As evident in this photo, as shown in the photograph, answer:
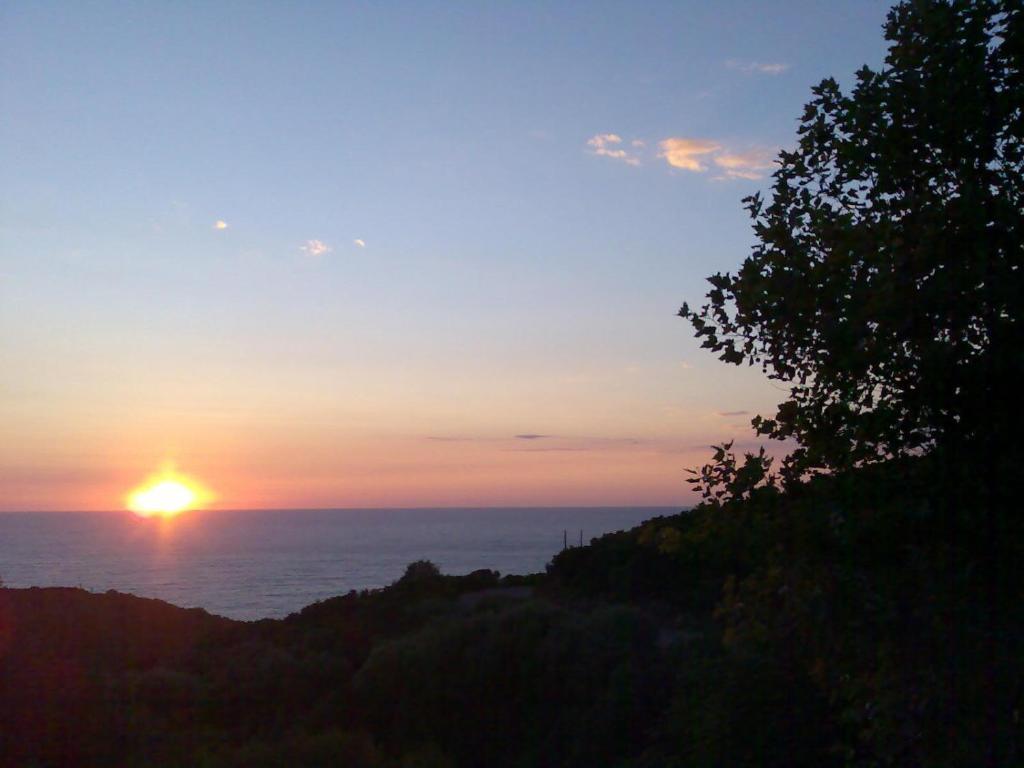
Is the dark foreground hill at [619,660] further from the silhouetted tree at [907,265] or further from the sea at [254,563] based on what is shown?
the sea at [254,563]

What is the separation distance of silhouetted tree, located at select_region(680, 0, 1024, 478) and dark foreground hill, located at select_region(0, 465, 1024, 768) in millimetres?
376

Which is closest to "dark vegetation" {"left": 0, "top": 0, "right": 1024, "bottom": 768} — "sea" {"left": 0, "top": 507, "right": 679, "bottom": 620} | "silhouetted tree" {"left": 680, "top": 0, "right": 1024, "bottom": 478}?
"silhouetted tree" {"left": 680, "top": 0, "right": 1024, "bottom": 478}

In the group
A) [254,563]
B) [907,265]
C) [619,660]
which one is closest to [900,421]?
[907,265]

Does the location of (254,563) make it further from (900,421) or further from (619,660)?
(900,421)

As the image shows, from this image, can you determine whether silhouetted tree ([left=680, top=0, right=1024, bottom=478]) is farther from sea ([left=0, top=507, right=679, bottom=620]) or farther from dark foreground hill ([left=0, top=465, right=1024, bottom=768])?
sea ([left=0, top=507, right=679, bottom=620])

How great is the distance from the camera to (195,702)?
1945cm

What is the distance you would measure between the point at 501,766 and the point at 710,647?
13.4ft

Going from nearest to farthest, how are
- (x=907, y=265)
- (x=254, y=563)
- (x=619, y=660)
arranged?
1. (x=907, y=265)
2. (x=619, y=660)
3. (x=254, y=563)

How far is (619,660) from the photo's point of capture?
1828cm

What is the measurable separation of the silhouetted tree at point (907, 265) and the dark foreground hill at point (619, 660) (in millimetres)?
376

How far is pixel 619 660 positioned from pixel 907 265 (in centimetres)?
1409

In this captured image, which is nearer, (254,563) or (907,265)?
(907,265)

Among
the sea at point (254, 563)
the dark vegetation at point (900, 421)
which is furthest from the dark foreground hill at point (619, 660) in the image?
the sea at point (254, 563)

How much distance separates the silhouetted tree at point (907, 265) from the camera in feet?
17.3
